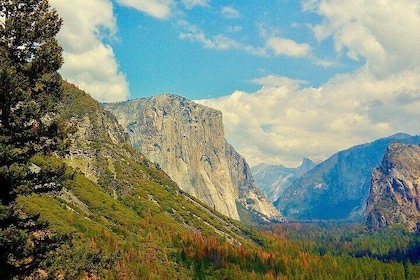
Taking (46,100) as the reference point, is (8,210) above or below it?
below

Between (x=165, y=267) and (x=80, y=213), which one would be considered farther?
(x=80, y=213)

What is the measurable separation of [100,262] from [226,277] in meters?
152

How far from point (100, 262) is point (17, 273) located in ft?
19.5

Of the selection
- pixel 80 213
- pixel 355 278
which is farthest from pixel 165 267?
pixel 355 278

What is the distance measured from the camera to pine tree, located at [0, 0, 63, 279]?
28.6m

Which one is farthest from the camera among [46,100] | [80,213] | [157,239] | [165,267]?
[157,239]

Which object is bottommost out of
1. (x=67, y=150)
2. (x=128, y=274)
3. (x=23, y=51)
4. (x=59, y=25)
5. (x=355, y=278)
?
(x=355, y=278)

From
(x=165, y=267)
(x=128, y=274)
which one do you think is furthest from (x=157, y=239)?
(x=128, y=274)

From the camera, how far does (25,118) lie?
30.0 metres

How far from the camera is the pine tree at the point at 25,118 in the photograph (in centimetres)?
2856

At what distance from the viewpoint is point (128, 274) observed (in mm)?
143500

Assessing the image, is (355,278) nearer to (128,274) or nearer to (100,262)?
(128,274)

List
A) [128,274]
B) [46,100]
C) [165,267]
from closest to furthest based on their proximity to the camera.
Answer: [46,100]
[128,274]
[165,267]

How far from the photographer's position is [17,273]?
94.3ft
